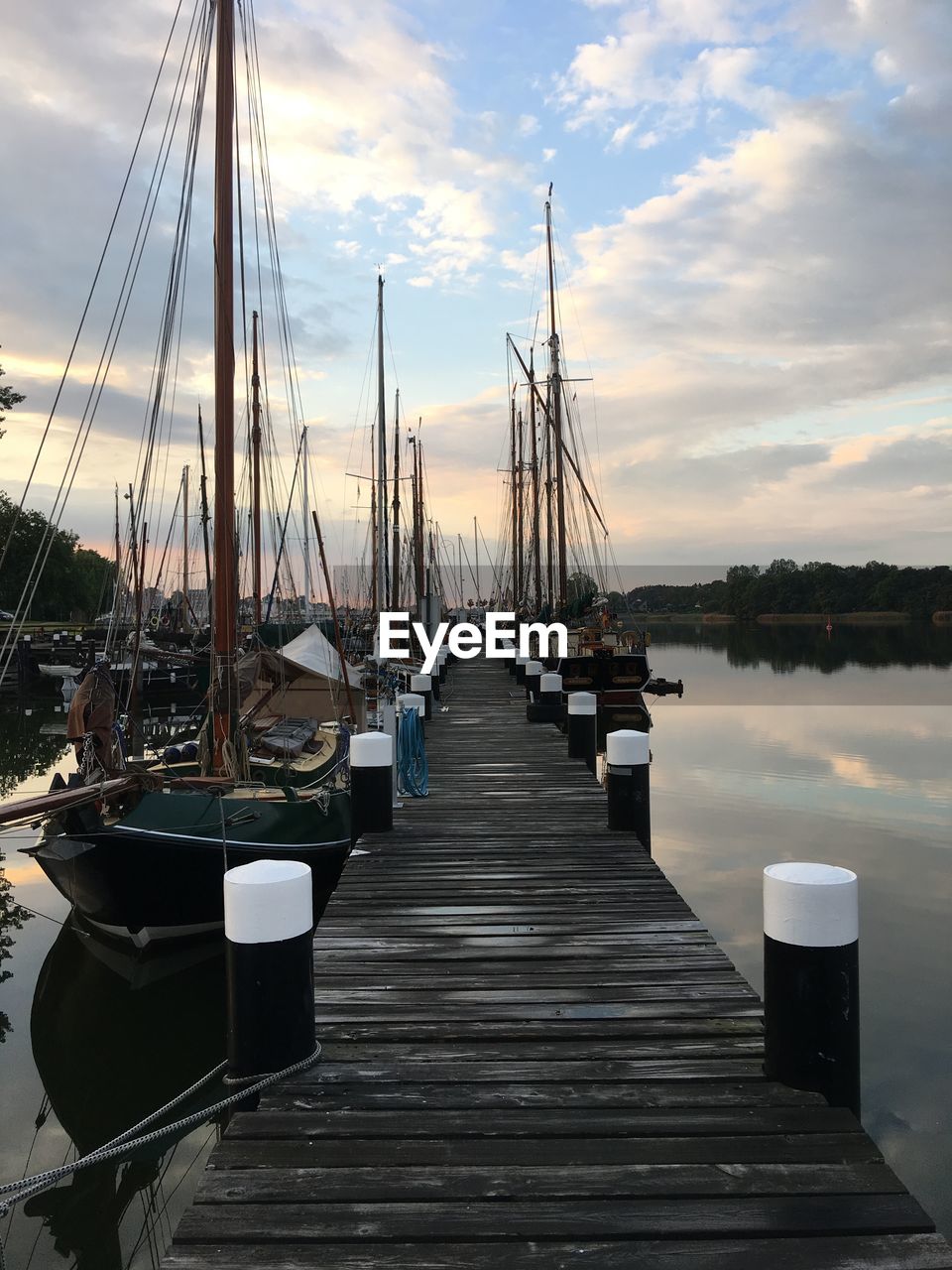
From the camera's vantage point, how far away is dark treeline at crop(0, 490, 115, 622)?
5688 cm

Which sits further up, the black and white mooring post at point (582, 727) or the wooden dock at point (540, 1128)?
the black and white mooring post at point (582, 727)

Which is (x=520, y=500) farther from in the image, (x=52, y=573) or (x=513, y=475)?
(x=52, y=573)

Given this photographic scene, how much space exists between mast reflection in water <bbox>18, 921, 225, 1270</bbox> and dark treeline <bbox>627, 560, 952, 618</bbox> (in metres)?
117

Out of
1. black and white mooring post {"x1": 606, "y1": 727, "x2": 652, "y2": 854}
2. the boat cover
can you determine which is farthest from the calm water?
the boat cover

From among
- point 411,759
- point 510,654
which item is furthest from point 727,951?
point 510,654

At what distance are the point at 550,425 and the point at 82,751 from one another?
28960 millimetres

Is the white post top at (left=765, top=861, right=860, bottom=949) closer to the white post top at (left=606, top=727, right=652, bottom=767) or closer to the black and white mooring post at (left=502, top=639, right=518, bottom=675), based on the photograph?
the white post top at (left=606, top=727, right=652, bottom=767)

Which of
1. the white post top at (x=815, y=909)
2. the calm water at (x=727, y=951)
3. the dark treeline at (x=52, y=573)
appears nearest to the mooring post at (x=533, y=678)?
the calm water at (x=727, y=951)

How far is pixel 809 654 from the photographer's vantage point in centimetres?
6612

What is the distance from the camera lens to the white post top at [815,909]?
3.55m

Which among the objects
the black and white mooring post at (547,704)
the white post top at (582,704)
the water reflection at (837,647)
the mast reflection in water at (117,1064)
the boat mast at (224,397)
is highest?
the boat mast at (224,397)

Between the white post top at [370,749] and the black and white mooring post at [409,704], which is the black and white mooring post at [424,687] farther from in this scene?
the white post top at [370,749]

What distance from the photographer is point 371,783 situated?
8609 mm

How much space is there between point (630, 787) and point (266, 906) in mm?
5376
